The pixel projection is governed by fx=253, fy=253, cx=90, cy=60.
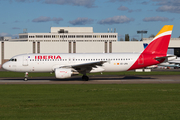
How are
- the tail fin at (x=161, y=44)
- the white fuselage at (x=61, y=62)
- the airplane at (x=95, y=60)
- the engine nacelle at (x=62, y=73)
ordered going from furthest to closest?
the tail fin at (x=161, y=44) → the white fuselage at (x=61, y=62) → the airplane at (x=95, y=60) → the engine nacelle at (x=62, y=73)

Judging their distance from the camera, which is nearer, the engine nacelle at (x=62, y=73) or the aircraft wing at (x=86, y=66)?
the engine nacelle at (x=62, y=73)

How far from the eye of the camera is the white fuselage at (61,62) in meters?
33.9

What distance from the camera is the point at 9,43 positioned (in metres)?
86.6

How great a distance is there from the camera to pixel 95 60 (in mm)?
34344

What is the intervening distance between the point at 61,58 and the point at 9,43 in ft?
189

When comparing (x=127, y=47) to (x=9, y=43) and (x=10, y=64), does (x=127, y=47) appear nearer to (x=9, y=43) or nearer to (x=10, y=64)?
(x=9, y=43)

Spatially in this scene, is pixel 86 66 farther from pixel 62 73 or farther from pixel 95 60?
pixel 62 73
